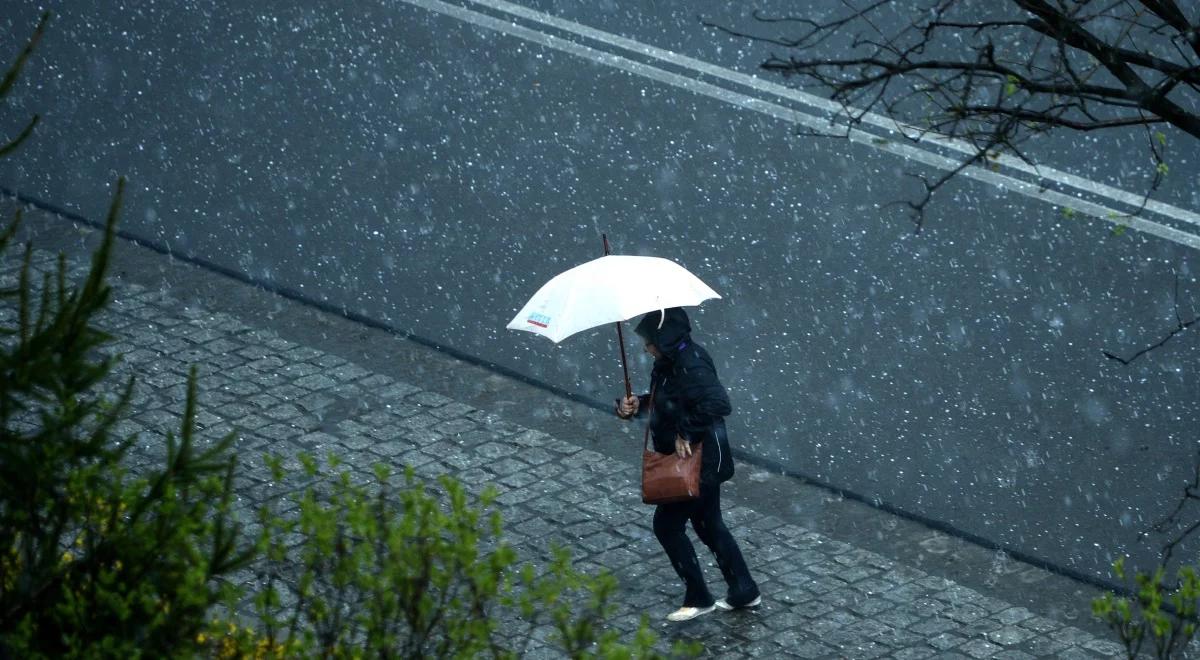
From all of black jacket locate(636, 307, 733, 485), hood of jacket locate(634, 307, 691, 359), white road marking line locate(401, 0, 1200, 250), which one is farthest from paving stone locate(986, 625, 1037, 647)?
white road marking line locate(401, 0, 1200, 250)

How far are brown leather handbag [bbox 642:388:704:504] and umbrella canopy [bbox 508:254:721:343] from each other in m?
0.71

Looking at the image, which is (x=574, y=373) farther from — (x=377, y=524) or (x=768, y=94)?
(x=377, y=524)

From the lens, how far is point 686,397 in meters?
8.12

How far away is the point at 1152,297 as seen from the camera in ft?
36.3

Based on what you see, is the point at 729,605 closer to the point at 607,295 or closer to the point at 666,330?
the point at 666,330

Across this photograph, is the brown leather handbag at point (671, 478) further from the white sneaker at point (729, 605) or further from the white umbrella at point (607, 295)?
the white sneaker at point (729, 605)

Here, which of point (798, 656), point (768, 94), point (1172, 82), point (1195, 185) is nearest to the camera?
point (1172, 82)

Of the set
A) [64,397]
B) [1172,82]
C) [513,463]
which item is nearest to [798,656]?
[513,463]

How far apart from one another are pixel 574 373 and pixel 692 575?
114 inches

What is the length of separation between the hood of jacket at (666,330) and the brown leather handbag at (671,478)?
0.48 metres

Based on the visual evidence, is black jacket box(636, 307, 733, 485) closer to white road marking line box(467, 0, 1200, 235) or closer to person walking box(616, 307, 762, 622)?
person walking box(616, 307, 762, 622)

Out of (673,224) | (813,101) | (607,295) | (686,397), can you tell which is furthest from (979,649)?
(813,101)

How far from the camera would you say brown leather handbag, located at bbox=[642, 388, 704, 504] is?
8.12m

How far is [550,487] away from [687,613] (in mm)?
1576
